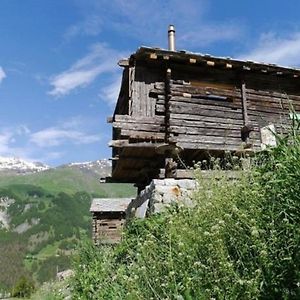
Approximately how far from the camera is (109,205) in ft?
94.1

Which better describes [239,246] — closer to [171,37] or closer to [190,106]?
[190,106]

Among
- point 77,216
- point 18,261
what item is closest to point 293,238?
point 18,261

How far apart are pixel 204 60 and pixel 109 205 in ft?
62.0

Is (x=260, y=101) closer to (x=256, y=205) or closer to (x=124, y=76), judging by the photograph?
(x=124, y=76)

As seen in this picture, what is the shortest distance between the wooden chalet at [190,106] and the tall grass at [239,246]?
20.4ft

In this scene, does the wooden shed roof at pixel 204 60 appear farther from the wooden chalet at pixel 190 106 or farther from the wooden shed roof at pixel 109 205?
the wooden shed roof at pixel 109 205

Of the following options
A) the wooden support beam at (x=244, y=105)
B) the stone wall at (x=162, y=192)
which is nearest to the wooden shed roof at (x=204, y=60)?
the wooden support beam at (x=244, y=105)

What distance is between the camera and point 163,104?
11.0 metres

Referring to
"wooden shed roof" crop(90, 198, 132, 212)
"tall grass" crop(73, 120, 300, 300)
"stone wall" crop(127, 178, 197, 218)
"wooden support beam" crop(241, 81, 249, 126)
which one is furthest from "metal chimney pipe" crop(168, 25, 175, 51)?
"wooden shed roof" crop(90, 198, 132, 212)

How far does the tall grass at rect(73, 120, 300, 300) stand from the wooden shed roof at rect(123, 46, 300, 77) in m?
6.81

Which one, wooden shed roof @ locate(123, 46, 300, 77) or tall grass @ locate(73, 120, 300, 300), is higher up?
wooden shed roof @ locate(123, 46, 300, 77)

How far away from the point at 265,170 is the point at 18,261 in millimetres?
142176

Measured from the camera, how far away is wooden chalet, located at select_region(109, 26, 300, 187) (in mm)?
10633

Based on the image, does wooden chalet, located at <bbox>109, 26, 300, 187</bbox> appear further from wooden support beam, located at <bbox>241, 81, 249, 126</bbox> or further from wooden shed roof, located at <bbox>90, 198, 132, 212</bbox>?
wooden shed roof, located at <bbox>90, 198, 132, 212</bbox>
